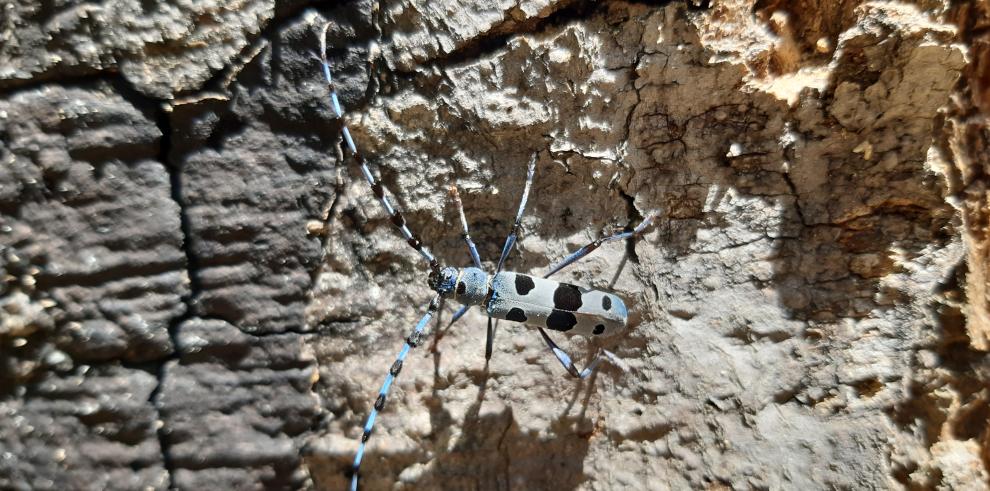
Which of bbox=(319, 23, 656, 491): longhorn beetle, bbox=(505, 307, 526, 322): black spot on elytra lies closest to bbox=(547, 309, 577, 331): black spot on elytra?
bbox=(319, 23, 656, 491): longhorn beetle

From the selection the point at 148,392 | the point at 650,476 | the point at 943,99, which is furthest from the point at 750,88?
the point at 148,392

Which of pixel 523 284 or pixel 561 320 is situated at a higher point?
pixel 523 284

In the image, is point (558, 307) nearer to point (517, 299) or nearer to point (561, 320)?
point (561, 320)

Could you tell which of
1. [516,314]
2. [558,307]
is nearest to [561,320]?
[558,307]

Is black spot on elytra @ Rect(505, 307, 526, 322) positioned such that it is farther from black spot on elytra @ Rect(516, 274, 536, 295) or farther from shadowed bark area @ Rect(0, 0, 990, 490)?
shadowed bark area @ Rect(0, 0, 990, 490)

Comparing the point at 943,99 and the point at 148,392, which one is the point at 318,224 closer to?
the point at 148,392

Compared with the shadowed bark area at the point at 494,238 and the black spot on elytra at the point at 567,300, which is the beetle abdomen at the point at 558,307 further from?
the shadowed bark area at the point at 494,238

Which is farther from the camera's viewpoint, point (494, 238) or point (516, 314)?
point (494, 238)
